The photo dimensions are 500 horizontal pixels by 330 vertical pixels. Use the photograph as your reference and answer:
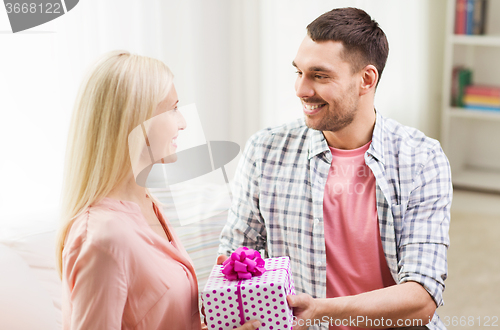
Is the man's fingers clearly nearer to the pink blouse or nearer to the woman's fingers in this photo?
the woman's fingers

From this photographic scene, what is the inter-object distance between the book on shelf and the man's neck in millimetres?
2452

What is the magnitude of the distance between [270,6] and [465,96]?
5.45 ft

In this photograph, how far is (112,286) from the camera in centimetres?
91

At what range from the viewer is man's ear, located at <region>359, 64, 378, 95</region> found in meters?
1.40

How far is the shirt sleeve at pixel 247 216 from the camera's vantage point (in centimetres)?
144

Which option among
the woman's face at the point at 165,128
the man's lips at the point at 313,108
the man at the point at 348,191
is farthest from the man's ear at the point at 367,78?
the woman's face at the point at 165,128

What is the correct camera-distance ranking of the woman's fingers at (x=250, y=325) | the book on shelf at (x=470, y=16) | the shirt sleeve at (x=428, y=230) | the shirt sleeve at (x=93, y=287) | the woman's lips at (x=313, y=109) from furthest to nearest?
the book on shelf at (x=470, y=16) → the woman's lips at (x=313, y=109) → the shirt sleeve at (x=428, y=230) → the woman's fingers at (x=250, y=325) → the shirt sleeve at (x=93, y=287)

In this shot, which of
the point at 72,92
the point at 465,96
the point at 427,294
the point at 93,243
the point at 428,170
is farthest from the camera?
the point at 465,96

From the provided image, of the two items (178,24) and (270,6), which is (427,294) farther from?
(270,6)

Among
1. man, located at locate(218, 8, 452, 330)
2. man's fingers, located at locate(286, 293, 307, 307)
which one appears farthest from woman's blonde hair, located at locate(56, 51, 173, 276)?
man, located at locate(218, 8, 452, 330)

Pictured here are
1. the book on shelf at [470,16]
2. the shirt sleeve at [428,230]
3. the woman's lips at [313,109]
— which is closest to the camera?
the shirt sleeve at [428,230]

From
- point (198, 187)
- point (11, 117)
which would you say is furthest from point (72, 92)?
point (198, 187)

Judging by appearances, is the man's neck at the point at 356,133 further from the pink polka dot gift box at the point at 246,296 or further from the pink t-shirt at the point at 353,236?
the pink polka dot gift box at the point at 246,296

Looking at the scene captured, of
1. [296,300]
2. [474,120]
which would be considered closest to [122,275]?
[296,300]
